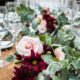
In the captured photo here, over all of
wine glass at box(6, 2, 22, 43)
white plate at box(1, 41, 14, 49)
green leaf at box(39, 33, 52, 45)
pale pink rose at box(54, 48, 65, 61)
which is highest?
green leaf at box(39, 33, 52, 45)

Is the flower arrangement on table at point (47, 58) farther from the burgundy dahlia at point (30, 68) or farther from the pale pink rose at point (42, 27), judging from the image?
the pale pink rose at point (42, 27)

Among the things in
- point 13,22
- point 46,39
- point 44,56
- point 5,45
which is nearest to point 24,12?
point 13,22

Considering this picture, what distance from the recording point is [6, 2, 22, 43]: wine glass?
142cm

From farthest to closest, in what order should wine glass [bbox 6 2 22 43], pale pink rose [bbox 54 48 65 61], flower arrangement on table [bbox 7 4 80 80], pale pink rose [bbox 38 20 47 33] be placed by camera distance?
1. wine glass [bbox 6 2 22 43]
2. pale pink rose [bbox 38 20 47 33]
3. pale pink rose [bbox 54 48 65 61]
4. flower arrangement on table [bbox 7 4 80 80]

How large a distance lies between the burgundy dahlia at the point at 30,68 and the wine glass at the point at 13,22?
64 centimetres

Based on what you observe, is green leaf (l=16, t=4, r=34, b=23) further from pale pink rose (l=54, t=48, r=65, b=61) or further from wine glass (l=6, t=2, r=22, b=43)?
pale pink rose (l=54, t=48, r=65, b=61)

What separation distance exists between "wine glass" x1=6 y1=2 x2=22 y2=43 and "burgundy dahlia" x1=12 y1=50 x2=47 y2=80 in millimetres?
644

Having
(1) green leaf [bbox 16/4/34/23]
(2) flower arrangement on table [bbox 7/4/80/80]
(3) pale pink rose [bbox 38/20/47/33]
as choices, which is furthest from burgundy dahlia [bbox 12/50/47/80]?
(1) green leaf [bbox 16/4/34/23]

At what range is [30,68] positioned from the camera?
2.41 ft

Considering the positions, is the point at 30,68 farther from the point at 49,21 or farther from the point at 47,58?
the point at 49,21

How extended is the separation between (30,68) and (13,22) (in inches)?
32.0

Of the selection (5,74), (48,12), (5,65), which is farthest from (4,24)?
(5,74)

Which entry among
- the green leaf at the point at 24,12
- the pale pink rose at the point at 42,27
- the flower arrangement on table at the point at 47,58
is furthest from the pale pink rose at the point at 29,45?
the green leaf at the point at 24,12

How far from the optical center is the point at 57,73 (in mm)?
694
